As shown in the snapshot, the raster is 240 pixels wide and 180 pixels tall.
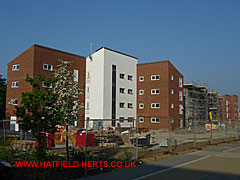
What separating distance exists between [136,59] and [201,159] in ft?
122

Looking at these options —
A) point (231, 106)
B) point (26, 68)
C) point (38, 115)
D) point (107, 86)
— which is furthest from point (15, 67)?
point (231, 106)

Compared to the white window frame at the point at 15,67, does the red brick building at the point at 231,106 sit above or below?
below

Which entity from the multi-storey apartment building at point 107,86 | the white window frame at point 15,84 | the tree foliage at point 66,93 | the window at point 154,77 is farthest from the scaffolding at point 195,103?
the tree foliage at point 66,93

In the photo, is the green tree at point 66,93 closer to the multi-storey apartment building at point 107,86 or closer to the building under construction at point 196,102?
the multi-storey apartment building at point 107,86

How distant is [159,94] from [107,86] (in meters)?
9.77

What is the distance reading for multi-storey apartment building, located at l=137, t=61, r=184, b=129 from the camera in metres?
45.0

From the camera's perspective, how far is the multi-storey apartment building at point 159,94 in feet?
148

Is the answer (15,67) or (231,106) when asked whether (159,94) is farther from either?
(231,106)

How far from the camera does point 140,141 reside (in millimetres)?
18875

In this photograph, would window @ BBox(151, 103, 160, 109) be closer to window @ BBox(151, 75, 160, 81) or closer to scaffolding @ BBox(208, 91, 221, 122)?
window @ BBox(151, 75, 160, 81)

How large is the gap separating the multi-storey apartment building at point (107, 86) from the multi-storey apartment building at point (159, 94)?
Answer: 11.9 feet

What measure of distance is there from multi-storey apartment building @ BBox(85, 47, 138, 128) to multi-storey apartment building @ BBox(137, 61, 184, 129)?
3617mm

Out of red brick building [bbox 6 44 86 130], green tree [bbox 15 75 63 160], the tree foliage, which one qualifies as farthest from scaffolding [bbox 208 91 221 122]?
green tree [bbox 15 75 63 160]

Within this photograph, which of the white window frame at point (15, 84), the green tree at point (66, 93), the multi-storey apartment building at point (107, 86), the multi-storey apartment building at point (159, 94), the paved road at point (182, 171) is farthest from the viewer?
the multi-storey apartment building at point (159, 94)
